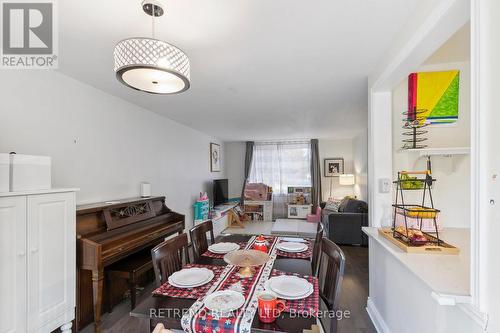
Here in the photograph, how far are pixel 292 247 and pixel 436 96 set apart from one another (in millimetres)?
1864

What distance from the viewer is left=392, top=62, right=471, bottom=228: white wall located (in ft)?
6.65

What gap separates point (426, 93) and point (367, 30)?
0.97 m

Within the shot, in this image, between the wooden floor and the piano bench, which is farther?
the piano bench

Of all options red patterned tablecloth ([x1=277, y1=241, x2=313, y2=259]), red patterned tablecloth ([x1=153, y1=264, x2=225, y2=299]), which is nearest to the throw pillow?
red patterned tablecloth ([x1=277, y1=241, x2=313, y2=259])

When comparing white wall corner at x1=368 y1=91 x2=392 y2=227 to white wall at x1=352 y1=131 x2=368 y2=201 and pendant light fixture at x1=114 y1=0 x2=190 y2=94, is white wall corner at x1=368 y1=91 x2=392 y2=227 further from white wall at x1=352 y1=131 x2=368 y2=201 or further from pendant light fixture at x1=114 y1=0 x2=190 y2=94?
white wall at x1=352 y1=131 x2=368 y2=201

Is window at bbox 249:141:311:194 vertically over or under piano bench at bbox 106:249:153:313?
over

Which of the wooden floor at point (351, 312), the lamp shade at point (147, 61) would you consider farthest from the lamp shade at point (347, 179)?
the lamp shade at point (147, 61)

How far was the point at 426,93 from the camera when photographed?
206 centimetres

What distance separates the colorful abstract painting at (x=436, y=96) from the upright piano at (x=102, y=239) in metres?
2.87

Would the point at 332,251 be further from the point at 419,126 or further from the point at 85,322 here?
the point at 85,322

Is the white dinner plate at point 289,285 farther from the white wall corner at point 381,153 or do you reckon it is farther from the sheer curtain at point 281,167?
the sheer curtain at point 281,167

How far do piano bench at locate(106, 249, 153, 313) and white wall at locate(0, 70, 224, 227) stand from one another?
76 centimetres

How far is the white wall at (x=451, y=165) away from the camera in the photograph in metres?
2.03

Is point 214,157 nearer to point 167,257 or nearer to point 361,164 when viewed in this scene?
point 361,164
